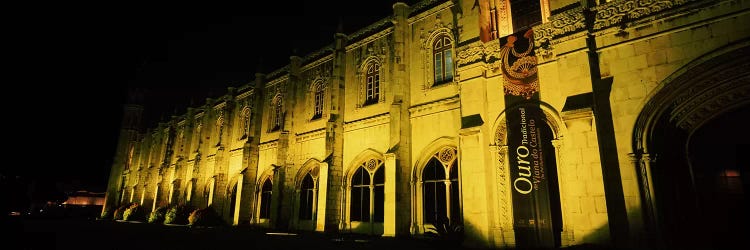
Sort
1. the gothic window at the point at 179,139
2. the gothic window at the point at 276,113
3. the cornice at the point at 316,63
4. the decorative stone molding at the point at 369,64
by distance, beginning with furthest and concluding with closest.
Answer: the gothic window at the point at 179,139 → the gothic window at the point at 276,113 → the cornice at the point at 316,63 → the decorative stone molding at the point at 369,64

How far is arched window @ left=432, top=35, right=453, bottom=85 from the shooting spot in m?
14.3

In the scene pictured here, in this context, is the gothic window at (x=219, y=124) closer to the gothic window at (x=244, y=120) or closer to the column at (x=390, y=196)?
the gothic window at (x=244, y=120)

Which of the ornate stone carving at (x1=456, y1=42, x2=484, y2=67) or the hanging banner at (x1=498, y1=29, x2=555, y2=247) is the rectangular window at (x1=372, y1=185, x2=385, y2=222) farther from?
the hanging banner at (x1=498, y1=29, x2=555, y2=247)

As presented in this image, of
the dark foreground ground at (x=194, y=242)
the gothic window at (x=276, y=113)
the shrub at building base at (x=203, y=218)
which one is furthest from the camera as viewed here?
the gothic window at (x=276, y=113)

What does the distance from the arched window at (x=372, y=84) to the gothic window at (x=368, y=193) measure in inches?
114

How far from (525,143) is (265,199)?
16569 millimetres

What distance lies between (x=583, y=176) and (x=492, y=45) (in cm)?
446

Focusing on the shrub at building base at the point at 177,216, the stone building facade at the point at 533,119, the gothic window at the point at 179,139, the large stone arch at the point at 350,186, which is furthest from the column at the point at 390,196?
the gothic window at the point at 179,139

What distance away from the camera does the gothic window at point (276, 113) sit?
866 inches

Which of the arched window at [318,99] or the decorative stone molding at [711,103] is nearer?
the decorative stone molding at [711,103]

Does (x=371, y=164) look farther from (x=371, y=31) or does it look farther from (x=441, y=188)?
(x=371, y=31)

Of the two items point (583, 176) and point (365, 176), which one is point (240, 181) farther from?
point (583, 176)

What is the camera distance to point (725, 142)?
31.3 ft

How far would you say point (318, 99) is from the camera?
1961 centimetres
